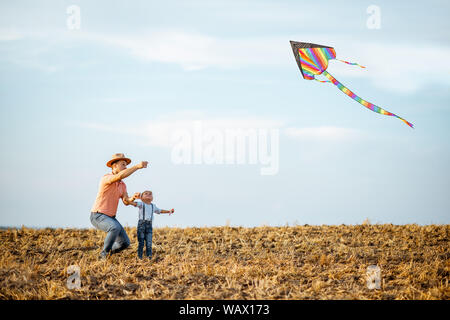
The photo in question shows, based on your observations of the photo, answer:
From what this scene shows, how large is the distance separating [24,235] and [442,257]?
10.5m

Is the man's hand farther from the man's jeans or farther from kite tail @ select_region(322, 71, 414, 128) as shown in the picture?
kite tail @ select_region(322, 71, 414, 128)

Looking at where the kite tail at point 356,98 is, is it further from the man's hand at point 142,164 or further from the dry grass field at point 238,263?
the man's hand at point 142,164

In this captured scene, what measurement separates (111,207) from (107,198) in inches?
7.3

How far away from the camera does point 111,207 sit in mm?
9492

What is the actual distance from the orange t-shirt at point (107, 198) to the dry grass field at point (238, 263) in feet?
3.08

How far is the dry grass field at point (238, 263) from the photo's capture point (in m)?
7.10

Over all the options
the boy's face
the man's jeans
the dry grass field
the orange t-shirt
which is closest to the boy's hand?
the boy's face

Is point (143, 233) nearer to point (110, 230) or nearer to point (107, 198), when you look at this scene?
point (110, 230)

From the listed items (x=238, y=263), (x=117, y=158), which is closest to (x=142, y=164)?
(x=117, y=158)

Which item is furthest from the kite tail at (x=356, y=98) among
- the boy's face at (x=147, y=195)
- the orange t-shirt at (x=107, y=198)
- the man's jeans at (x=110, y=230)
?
the man's jeans at (x=110, y=230)

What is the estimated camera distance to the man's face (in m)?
9.73
